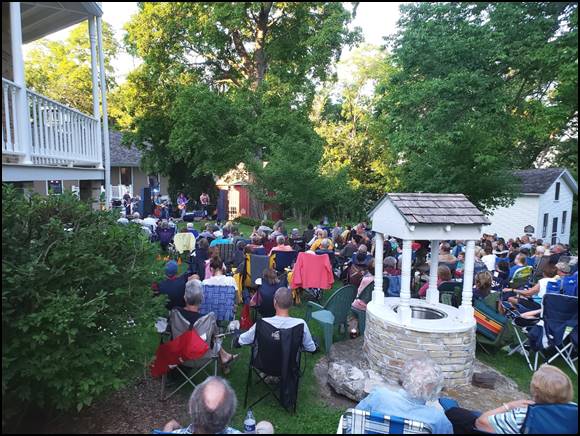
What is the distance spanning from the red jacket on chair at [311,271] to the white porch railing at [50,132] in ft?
13.5

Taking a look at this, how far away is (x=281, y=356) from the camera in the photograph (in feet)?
13.0

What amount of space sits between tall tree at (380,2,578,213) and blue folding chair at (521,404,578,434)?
28.3 feet

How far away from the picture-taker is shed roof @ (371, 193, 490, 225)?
480 cm

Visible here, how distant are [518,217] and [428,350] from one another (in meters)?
20.0

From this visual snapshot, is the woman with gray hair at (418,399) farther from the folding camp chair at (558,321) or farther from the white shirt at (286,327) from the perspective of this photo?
the folding camp chair at (558,321)

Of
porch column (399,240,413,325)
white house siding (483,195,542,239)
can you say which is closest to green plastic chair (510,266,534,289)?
porch column (399,240,413,325)

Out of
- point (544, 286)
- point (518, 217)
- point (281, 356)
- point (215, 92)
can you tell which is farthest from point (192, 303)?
point (518, 217)

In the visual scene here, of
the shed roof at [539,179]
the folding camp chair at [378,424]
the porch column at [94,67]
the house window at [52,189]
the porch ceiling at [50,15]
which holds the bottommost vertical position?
the folding camp chair at [378,424]

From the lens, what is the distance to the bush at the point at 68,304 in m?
2.94

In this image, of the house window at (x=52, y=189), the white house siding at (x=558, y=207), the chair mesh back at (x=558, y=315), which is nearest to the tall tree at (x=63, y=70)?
the house window at (x=52, y=189)

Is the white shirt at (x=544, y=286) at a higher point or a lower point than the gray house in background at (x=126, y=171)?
lower

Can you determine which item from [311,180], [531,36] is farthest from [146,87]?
[531,36]

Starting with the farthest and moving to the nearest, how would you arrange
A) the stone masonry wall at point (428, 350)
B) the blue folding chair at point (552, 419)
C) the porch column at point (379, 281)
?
the porch column at point (379, 281), the stone masonry wall at point (428, 350), the blue folding chair at point (552, 419)

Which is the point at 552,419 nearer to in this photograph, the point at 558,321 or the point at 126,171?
the point at 558,321
